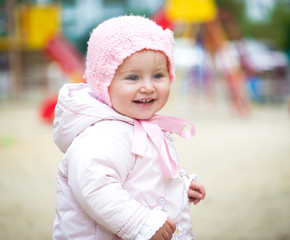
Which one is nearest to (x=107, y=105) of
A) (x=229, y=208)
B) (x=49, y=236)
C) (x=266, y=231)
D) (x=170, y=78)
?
(x=170, y=78)

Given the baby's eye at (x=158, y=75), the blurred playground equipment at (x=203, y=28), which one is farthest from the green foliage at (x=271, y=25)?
the baby's eye at (x=158, y=75)

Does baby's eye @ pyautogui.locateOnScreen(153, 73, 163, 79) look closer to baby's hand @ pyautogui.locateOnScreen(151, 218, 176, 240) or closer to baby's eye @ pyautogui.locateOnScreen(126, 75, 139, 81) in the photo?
baby's eye @ pyautogui.locateOnScreen(126, 75, 139, 81)

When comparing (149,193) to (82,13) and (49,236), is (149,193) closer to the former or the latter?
(49,236)


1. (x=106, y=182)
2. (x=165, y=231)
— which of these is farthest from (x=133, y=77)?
(x=165, y=231)

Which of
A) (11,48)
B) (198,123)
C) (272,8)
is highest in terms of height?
(272,8)

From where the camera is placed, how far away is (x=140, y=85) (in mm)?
1728

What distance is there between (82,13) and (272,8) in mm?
17900

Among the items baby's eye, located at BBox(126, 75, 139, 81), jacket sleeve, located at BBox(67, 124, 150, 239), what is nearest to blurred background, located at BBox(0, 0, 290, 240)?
baby's eye, located at BBox(126, 75, 139, 81)

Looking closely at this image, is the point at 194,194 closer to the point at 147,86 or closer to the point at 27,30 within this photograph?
the point at 147,86

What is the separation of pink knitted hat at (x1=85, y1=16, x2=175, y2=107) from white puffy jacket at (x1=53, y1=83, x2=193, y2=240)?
0.31ft

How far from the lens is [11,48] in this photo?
13.5 m

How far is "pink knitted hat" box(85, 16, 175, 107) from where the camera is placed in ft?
5.56

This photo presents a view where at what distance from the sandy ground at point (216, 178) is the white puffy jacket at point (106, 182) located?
4.36ft

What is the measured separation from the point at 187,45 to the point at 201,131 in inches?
104
